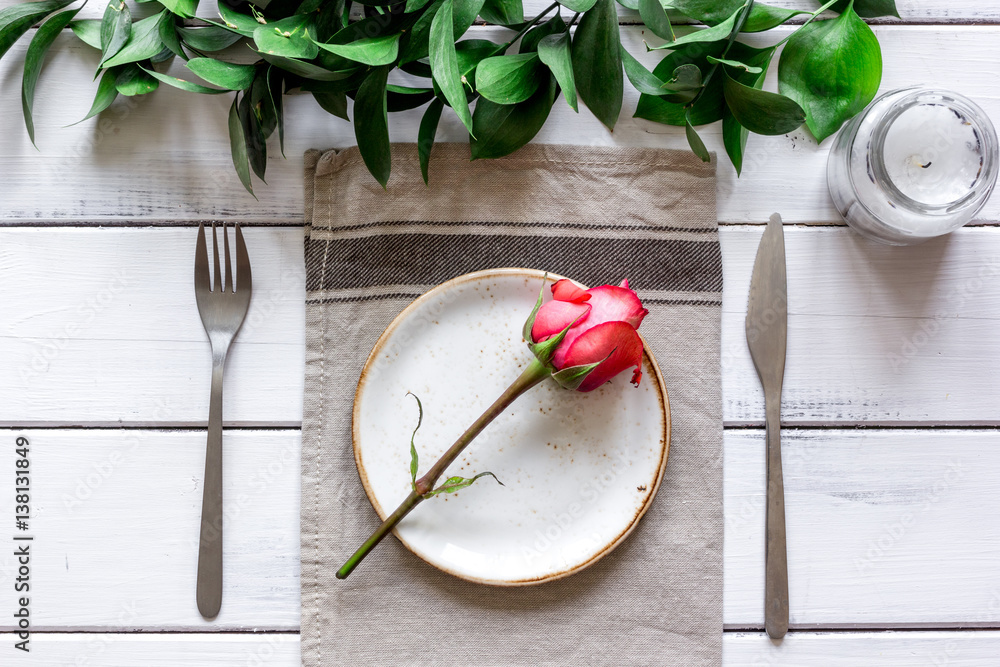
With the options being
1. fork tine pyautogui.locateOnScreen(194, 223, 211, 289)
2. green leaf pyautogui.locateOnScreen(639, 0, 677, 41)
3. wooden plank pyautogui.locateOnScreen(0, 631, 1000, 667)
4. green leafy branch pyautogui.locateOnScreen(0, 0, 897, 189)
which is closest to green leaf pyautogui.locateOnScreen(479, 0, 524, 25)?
green leafy branch pyautogui.locateOnScreen(0, 0, 897, 189)

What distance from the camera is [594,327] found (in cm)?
47

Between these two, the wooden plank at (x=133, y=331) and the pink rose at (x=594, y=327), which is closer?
the pink rose at (x=594, y=327)

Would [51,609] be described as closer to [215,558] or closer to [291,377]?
[215,558]

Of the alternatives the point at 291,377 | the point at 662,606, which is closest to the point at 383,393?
the point at 291,377

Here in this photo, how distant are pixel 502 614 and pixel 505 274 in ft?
0.96

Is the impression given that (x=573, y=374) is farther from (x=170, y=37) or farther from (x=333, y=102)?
(x=170, y=37)

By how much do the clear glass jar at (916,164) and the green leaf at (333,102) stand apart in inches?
16.9

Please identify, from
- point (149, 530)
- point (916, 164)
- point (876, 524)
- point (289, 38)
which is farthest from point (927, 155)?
point (149, 530)

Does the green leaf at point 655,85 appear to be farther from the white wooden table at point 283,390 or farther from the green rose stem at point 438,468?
the green rose stem at point 438,468

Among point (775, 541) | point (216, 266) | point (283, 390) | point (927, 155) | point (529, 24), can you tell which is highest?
point (529, 24)

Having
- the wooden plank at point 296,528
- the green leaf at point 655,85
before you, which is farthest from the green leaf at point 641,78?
the wooden plank at point 296,528

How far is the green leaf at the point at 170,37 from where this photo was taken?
0.53m

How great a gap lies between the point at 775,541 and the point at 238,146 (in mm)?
563

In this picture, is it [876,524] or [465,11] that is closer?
[465,11]
